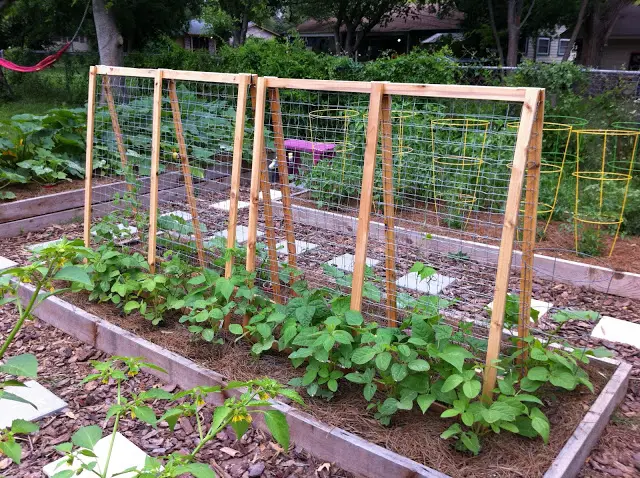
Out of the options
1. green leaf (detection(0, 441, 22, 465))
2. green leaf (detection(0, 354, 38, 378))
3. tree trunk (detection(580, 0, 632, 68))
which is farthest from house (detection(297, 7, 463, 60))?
green leaf (detection(0, 441, 22, 465))

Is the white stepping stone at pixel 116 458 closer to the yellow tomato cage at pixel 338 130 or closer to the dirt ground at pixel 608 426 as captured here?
the dirt ground at pixel 608 426

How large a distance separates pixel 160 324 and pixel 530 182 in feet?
8.11

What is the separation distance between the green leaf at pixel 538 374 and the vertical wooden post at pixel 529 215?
0.40ft

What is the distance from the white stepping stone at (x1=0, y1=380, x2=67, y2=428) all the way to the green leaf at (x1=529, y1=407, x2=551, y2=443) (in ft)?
7.78

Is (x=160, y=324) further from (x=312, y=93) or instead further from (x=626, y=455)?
(x=312, y=93)

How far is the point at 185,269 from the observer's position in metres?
3.79

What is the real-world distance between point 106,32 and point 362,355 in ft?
35.3

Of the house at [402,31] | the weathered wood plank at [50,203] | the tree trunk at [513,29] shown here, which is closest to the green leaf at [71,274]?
the weathered wood plank at [50,203]

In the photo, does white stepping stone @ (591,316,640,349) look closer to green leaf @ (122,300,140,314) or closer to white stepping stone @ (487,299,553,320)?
white stepping stone @ (487,299,553,320)

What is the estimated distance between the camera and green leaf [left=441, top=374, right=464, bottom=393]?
2.40 metres

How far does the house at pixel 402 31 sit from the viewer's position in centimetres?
2867

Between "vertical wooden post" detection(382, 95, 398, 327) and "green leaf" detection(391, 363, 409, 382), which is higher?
"vertical wooden post" detection(382, 95, 398, 327)

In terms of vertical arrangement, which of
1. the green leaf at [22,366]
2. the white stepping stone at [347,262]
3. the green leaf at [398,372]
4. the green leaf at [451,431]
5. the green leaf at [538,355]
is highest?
the green leaf at [22,366]

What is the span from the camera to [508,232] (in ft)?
7.90
